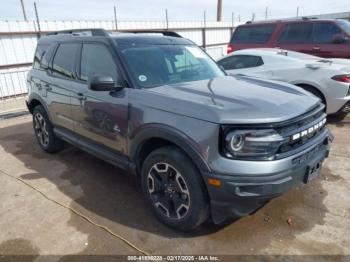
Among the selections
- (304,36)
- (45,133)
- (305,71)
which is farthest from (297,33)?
(45,133)

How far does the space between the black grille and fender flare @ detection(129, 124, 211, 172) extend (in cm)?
65

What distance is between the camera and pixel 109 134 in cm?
354

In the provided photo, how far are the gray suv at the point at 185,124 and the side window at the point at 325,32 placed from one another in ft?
17.6

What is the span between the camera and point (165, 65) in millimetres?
3533

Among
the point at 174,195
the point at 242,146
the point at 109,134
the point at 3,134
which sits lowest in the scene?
the point at 3,134

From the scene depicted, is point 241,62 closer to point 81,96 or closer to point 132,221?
point 81,96

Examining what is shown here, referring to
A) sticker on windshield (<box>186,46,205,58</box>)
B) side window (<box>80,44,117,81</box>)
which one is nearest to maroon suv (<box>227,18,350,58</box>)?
sticker on windshield (<box>186,46,205,58</box>)

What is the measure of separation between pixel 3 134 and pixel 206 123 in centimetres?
554

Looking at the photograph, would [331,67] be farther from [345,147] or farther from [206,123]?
[206,123]

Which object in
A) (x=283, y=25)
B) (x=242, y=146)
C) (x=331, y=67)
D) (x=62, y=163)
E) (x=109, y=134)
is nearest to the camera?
(x=242, y=146)

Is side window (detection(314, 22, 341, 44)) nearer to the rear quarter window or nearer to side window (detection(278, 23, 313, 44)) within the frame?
side window (detection(278, 23, 313, 44))

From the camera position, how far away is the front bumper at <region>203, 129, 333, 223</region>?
7.90 feet

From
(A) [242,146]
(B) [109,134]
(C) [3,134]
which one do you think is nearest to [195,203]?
(A) [242,146]

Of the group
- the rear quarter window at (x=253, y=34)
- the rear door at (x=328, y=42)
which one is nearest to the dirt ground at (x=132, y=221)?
the rear door at (x=328, y=42)
